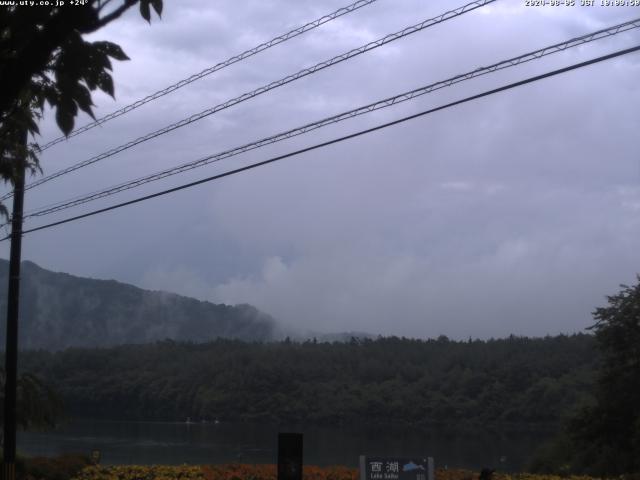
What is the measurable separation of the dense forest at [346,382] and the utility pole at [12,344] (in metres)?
6.02

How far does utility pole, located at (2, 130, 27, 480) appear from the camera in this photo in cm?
1538

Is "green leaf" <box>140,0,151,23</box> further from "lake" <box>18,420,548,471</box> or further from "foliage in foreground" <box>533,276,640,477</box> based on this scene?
"foliage in foreground" <box>533,276,640,477</box>

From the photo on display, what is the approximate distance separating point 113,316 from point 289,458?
12385 cm

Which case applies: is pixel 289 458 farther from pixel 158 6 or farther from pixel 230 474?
pixel 230 474

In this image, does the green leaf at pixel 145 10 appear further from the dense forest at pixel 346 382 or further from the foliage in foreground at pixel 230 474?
the dense forest at pixel 346 382

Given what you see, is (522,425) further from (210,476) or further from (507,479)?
(210,476)

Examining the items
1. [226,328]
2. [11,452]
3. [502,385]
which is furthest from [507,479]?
[226,328]

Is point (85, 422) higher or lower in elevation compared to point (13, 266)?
lower

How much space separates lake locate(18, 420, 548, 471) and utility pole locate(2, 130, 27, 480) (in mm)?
3621

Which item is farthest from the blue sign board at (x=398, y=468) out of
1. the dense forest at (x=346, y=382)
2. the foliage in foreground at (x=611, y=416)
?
the dense forest at (x=346, y=382)

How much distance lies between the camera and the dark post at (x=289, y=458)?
7.83 meters

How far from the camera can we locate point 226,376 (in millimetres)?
36250

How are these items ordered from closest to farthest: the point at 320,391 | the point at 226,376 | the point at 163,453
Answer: the point at 163,453, the point at 320,391, the point at 226,376

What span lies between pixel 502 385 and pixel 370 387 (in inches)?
177
